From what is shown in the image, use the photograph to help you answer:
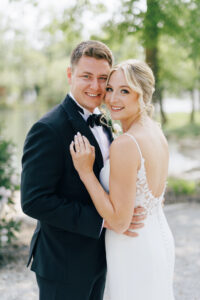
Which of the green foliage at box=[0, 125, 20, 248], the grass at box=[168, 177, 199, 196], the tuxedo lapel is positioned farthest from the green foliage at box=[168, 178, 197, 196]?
the tuxedo lapel

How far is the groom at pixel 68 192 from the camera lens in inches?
76.0

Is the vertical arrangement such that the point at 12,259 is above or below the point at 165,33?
below

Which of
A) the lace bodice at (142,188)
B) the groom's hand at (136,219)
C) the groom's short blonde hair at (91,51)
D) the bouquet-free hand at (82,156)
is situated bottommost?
the groom's hand at (136,219)

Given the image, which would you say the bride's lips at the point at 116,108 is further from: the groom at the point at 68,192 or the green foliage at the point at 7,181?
the green foliage at the point at 7,181

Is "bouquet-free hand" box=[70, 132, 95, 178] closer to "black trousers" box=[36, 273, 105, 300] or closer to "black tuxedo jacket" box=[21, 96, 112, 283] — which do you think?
"black tuxedo jacket" box=[21, 96, 112, 283]

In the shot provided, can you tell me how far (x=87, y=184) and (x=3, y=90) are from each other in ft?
126

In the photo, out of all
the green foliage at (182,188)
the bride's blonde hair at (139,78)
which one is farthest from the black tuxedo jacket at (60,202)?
the green foliage at (182,188)

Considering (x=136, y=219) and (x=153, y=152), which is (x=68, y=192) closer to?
(x=136, y=219)

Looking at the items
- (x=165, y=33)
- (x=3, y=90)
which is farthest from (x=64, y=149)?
(x=3, y=90)

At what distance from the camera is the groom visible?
1.93 m

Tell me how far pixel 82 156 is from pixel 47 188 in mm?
261

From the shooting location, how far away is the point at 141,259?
2146 millimetres

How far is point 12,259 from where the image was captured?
462 cm

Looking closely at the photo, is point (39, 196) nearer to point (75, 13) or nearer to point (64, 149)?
point (64, 149)
